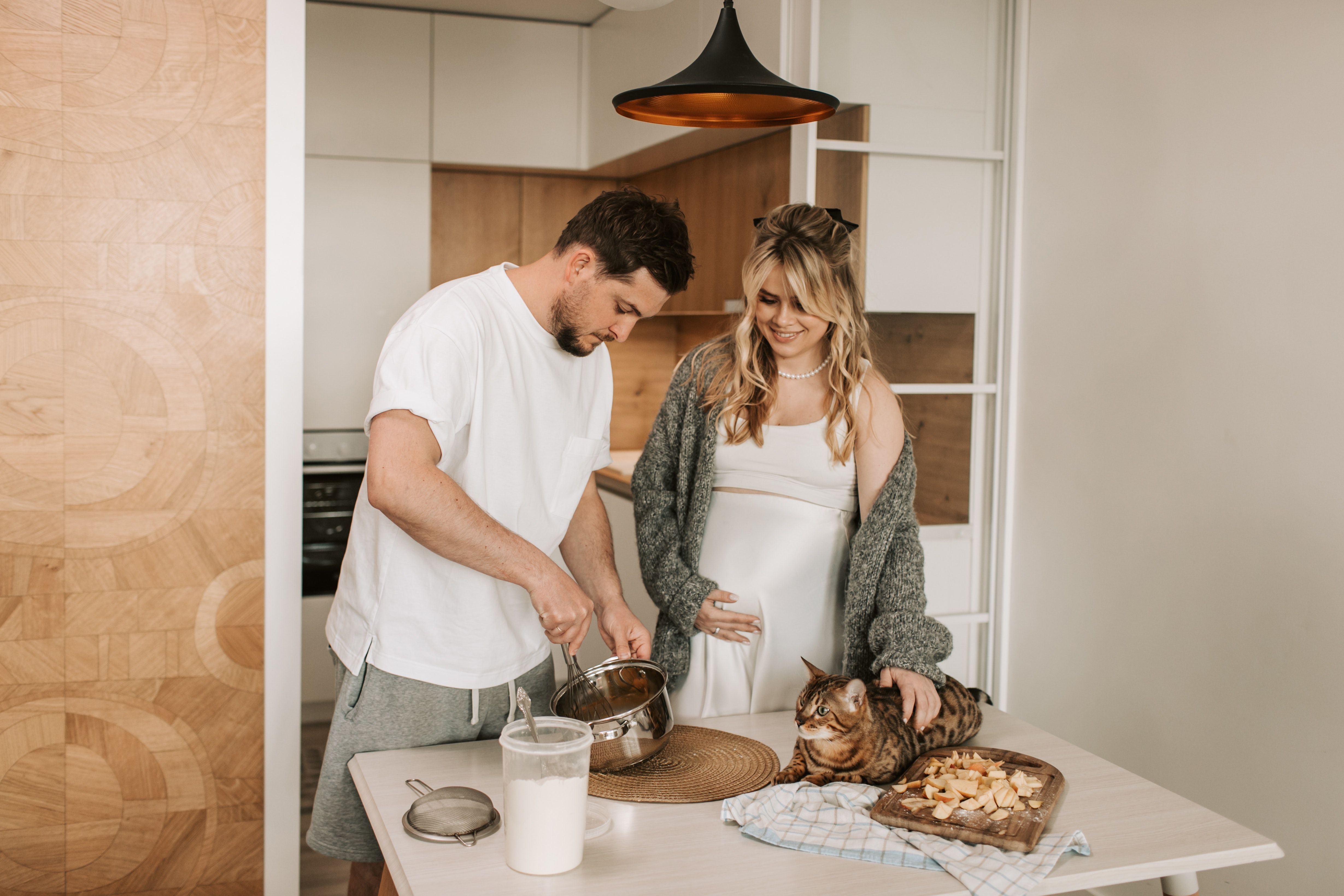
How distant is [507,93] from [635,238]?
2.65 m

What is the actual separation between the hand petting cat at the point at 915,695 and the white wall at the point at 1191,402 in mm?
764

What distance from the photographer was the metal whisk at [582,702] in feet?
4.14

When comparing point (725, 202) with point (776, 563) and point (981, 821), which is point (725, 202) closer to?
point (776, 563)

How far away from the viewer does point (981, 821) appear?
44.4 inches

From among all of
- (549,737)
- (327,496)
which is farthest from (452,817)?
(327,496)

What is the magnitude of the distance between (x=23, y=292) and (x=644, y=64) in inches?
80.9

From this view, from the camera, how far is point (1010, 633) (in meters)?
2.66

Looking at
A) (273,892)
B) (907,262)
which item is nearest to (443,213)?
(907,262)

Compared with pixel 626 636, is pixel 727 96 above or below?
above

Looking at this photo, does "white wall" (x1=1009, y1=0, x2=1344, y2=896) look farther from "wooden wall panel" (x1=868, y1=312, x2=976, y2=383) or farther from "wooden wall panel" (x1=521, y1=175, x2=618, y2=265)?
"wooden wall panel" (x1=521, y1=175, x2=618, y2=265)

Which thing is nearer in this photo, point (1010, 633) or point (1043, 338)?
point (1043, 338)

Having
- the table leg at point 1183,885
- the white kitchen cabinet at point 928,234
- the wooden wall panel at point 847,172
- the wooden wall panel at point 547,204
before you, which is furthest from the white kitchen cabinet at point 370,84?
the table leg at point 1183,885

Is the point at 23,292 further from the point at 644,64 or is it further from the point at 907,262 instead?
the point at 644,64

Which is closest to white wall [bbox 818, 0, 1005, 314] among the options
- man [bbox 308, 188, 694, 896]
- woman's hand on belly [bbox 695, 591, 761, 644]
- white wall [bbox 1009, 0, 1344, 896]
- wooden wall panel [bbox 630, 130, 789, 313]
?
white wall [bbox 1009, 0, 1344, 896]
